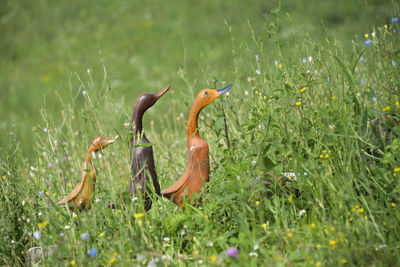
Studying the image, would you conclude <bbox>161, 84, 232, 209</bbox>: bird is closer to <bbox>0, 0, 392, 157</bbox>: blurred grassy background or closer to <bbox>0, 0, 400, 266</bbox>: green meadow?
<bbox>0, 0, 400, 266</bbox>: green meadow

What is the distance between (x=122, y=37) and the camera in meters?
9.76

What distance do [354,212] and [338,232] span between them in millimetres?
133

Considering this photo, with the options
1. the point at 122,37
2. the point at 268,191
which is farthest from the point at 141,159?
the point at 122,37

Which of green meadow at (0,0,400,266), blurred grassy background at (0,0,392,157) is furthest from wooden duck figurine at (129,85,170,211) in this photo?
blurred grassy background at (0,0,392,157)

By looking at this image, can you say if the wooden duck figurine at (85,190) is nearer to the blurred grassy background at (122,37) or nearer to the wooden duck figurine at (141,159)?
the wooden duck figurine at (141,159)

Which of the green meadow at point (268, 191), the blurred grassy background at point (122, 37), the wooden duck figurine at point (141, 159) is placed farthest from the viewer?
the blurred grassy background at point (122, 37)

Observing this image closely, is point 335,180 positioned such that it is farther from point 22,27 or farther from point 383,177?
point 22,27

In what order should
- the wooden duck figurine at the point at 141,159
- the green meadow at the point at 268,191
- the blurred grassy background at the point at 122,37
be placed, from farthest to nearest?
the blurred grassy background at the point at 122,37, the wooden duck figurine at the point at 141,159, the green meadow at the point at 268,191

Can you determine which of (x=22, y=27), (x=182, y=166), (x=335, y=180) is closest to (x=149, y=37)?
(x=22, y=27)

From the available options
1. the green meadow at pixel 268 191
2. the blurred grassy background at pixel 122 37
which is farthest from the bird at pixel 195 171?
the blurred grassy background at pixel 122 37

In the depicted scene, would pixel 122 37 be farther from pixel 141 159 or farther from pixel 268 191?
pixel 268 191

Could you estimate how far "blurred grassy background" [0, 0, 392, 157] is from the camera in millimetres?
8102

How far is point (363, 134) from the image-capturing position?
2.14 metres

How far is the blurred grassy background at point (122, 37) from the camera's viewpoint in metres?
8.10
